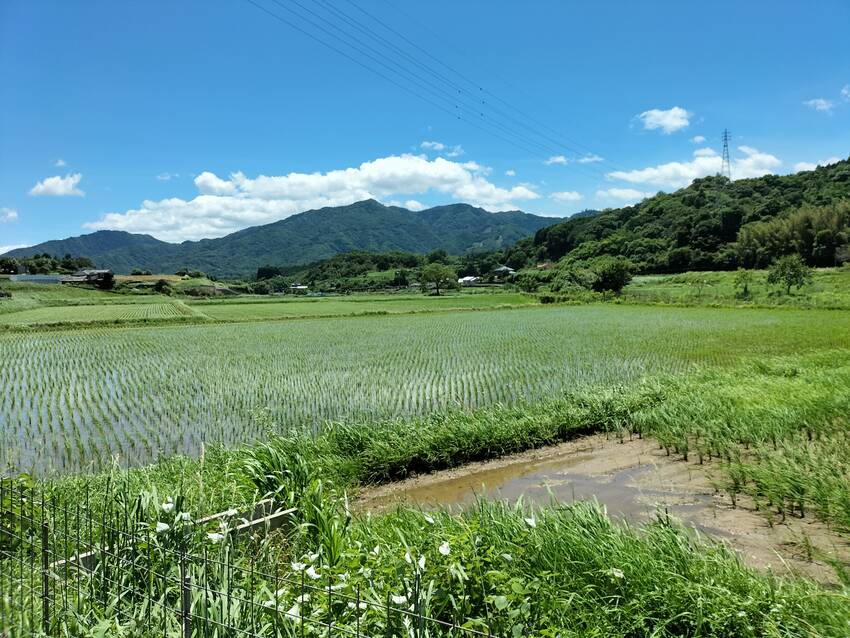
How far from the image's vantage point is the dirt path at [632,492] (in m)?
4.70

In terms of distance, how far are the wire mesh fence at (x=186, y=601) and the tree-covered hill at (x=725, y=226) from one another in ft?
243

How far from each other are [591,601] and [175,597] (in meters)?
2.61

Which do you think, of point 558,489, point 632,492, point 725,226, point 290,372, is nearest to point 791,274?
point 725,226

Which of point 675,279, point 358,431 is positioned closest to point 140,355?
point 358,431

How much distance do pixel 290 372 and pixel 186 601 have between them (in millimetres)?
13038

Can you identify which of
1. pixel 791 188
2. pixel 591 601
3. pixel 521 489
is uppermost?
pixel 791 188

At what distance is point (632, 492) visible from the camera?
6.61 metres

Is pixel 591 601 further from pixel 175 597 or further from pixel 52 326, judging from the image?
pixel 52 326

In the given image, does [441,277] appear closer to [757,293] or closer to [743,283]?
[743,283]

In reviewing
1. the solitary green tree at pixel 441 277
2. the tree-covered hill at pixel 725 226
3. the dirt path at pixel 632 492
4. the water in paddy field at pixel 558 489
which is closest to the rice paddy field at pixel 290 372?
the dirt path at pixel 632 492

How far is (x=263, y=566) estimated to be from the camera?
11.8ft

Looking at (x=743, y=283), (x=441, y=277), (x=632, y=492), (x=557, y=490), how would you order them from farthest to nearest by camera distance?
(x=441, y=277) < (x=743, y=283) < (x=557, y=490) < (x=632, y=492)

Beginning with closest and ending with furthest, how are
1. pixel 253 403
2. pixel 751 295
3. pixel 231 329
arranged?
pixel 253 403 < pixel 231 329 < pixel 751 295

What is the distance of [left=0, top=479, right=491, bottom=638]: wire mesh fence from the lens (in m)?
2.57
